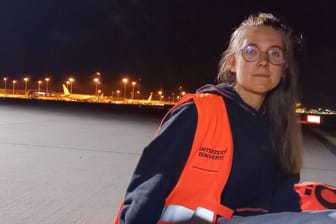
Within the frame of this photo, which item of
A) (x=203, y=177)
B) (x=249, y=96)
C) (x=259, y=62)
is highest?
(x=259, y=62)

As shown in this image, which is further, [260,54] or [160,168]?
[260,54]

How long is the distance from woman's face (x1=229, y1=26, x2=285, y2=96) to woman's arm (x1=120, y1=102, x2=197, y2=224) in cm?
50

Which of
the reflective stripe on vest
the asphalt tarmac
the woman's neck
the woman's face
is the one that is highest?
the woman's face

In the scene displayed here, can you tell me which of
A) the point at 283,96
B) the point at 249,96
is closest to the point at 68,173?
the point at 283,96

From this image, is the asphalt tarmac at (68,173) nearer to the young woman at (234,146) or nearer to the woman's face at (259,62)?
the young woman at (234,146)

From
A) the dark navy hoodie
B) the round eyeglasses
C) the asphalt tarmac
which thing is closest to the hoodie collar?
the dark navy hoodie

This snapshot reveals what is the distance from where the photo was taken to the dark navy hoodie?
1813 millimetres

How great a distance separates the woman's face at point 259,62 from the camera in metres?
2.25

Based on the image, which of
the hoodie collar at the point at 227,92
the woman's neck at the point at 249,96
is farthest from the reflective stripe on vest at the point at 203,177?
the woman's neck at the point at 249,96

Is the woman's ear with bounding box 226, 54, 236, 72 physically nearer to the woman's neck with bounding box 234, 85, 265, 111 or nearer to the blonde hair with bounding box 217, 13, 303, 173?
the blonde hair with bounding box 217, 13, 303, 173

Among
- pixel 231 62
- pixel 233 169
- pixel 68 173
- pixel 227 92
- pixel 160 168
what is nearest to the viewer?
pixel 160 168

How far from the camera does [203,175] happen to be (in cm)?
185

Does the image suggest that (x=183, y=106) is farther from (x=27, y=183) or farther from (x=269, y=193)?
(x=27, y=183)

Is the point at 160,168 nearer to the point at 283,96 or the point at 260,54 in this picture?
the point at 260,54
